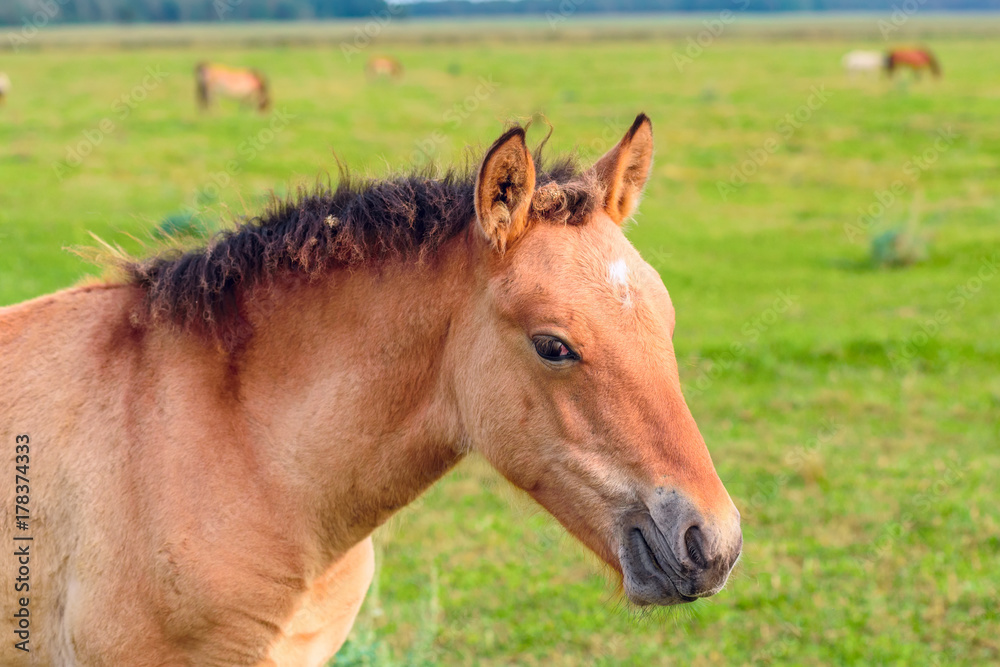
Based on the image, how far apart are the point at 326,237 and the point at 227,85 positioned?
28597 mm

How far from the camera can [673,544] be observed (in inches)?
98.0

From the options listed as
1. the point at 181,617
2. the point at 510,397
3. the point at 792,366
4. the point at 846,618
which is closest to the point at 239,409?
Result: the point at 181,617

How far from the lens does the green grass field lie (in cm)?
561

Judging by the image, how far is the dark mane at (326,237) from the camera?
291 centimetres

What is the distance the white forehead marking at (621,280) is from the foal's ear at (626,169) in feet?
1.33

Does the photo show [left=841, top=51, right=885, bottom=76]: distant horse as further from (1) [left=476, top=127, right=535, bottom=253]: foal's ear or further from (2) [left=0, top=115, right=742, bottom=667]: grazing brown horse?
(1) [left=476, top=127, right=535, bottom=253]: foal's ear

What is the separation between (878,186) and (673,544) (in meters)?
20.5

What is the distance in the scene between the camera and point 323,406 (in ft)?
9.51

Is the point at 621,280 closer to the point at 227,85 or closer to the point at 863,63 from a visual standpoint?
the point at 227,85

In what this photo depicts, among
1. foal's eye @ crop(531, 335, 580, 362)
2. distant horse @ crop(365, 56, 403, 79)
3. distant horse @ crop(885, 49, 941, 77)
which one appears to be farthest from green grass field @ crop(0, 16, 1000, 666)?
distant horse @ crop(365, 56, 403, 79)

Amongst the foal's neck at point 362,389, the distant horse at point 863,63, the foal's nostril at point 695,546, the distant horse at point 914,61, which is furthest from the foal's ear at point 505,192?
the distant horse at point 863,63

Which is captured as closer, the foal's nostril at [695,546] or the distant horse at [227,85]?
the foal's nostril at [695,546]

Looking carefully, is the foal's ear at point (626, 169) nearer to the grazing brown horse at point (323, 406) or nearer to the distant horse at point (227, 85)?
the grazing brown horse at point (323, 406)

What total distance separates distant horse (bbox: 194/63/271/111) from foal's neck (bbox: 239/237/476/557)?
28.1 m
